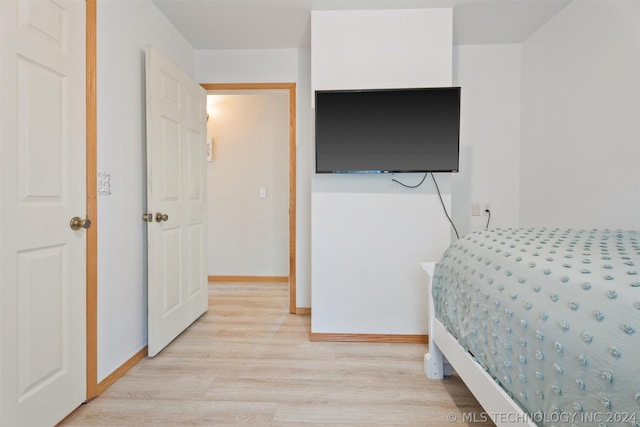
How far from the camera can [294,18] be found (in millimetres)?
2477

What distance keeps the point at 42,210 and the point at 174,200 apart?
1.02 meters

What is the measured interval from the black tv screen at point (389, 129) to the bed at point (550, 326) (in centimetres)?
85

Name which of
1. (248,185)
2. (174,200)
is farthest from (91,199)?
Result: (248,185)

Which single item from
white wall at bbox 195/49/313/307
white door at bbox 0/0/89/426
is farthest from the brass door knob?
white wall at bbox 195/49/313/307

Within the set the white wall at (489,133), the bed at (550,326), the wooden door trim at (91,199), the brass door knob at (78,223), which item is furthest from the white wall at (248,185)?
the bed at (550,326)

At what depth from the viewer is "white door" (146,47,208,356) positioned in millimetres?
2162

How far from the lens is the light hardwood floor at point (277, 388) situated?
1.59 metres

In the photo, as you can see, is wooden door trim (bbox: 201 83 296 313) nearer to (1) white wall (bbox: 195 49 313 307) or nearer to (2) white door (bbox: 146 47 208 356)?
(1) white wall (bbox: 195 49 313 307)

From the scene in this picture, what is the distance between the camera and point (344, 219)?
2.44 m

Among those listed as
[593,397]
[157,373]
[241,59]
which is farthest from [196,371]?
[241,59]

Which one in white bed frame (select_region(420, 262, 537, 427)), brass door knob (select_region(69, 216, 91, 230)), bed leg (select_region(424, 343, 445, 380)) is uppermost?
brass door knob (select_region(69, 216, 91, 230))

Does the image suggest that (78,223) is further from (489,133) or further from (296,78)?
(489,133)

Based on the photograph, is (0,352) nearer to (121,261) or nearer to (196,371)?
(121,261)

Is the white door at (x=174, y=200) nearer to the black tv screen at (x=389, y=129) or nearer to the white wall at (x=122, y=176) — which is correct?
the white wall at (x=122, y=176)
